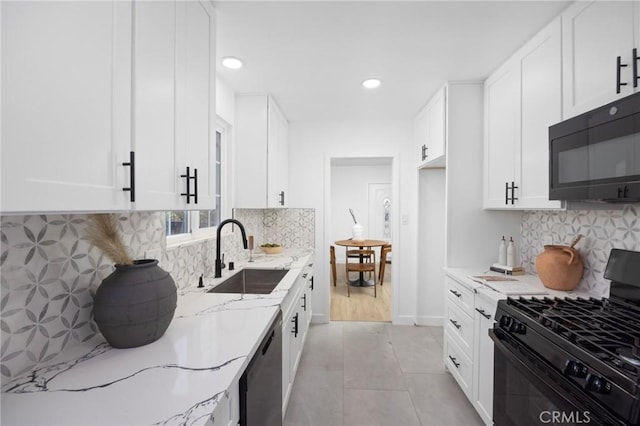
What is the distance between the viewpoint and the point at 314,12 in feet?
5.17

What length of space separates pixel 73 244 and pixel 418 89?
2.70 meters

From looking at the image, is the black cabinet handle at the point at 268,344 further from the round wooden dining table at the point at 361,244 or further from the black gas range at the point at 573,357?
the round wooden dining table at the point at 361,244

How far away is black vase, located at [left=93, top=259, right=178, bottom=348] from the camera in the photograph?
0.98 metres

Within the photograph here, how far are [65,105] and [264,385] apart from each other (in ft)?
4.01

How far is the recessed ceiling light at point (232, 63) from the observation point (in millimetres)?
2073

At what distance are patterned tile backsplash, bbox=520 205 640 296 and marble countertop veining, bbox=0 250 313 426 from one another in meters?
1.93

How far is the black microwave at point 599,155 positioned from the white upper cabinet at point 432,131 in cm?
108

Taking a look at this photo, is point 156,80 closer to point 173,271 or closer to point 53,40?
point 53,40

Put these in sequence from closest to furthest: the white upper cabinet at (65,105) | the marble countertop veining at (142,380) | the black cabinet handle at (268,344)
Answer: the white upper cabinet at (65,105), the marble countertop veining at (142,380), the black cabinet handle at (268,344)

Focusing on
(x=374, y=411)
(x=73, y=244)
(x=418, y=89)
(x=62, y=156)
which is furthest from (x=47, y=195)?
(x=418, y=89)

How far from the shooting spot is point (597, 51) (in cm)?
136

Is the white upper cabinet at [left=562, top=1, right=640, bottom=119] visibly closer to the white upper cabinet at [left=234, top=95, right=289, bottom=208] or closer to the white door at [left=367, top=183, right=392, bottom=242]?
the white upper cabinet at [left=234, top=95, right=289, bottom=208]

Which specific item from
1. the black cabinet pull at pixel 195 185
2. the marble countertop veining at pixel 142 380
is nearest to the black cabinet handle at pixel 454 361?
the marble countertop veining at pixel 142 380

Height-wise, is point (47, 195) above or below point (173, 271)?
above
